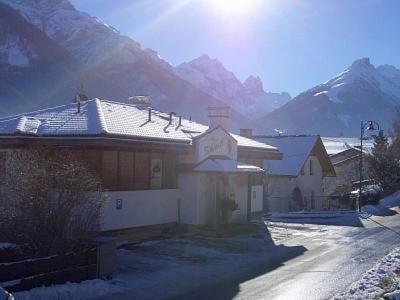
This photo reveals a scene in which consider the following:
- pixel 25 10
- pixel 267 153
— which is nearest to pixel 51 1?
pixel 25 10

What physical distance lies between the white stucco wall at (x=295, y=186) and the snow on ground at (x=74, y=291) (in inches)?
1052

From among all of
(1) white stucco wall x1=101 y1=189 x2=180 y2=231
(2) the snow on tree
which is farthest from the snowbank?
(2) the snow on tree

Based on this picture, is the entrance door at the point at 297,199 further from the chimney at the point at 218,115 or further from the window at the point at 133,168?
the window at the point at 133,168

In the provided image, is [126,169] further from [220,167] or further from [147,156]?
[220,167]

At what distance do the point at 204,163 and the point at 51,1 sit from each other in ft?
594

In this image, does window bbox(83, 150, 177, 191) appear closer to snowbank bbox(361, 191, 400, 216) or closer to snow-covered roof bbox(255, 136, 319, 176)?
snowbank bbox(361, 191, 400, 216)

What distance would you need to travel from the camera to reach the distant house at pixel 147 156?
1831cm

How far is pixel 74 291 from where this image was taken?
443 inches

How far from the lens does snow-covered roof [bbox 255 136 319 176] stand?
132ft

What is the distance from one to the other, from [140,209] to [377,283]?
31.1 ft

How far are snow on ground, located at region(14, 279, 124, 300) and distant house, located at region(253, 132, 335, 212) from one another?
26.1m

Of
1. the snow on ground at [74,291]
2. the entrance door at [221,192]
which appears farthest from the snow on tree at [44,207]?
the entrance door at [221,192]

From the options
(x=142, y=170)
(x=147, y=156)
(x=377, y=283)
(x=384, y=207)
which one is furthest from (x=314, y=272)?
(x=384, y=207)

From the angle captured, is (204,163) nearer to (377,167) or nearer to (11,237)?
(11,237)
